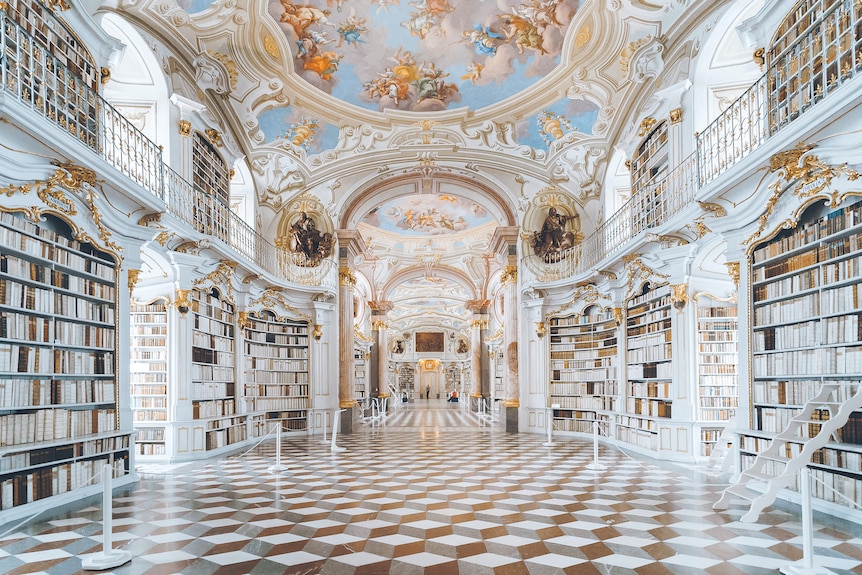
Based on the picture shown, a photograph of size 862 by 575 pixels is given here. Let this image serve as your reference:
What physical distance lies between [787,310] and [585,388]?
7.94 m

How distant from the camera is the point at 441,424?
61.8 ft

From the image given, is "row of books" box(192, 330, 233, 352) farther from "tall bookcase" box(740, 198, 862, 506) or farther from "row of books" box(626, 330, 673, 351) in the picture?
"tall bookcase" box(740, 198, 862, 506)

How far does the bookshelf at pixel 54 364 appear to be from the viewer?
6191 mm

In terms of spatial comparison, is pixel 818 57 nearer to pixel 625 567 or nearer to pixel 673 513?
pixel 673 513

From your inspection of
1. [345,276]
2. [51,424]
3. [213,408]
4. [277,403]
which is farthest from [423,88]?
[51,424]

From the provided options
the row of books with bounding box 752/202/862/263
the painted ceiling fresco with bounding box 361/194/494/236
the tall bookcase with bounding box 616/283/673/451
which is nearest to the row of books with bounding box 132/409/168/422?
the tall bookcase with bounding box 616/283/673/451

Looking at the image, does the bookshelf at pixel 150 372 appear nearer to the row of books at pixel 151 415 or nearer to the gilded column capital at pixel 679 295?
the row of books at pixel 151 415

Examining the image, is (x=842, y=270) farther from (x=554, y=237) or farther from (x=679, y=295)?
(x=554, y=237)

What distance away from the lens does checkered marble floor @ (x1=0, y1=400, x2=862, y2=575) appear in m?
4.56

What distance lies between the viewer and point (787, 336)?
23.0ft

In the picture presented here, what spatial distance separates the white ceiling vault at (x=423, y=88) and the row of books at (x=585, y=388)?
3.72 meters

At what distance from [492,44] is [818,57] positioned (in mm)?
6647

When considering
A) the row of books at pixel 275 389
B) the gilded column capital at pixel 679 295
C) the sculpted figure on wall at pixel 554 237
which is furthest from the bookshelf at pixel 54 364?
the sculpted figure on wall at pixel 554 237

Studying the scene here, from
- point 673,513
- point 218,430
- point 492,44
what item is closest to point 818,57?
point 673,513
